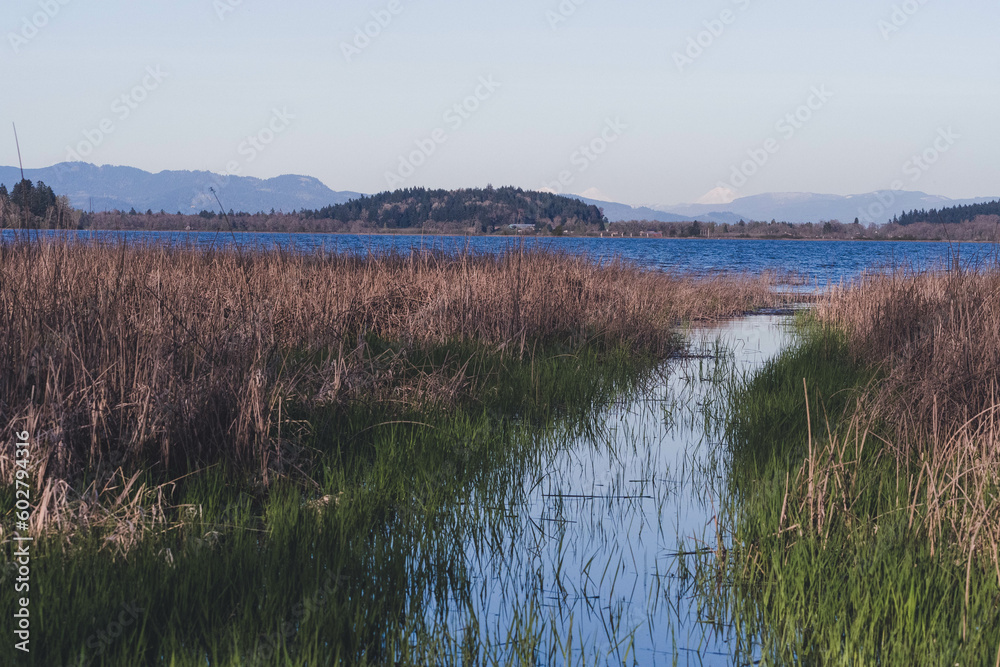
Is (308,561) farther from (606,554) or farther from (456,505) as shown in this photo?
(606,554)

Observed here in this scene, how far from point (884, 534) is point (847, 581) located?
440 millimetres

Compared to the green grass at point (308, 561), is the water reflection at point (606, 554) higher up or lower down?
lower down

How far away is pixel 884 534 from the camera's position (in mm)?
3746

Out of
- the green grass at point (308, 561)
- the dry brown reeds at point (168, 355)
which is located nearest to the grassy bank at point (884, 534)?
the green grass at point (308, 561)

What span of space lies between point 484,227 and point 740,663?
330 feet

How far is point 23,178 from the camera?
5918mm

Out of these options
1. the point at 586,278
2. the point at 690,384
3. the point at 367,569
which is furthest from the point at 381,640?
the point at 586,278

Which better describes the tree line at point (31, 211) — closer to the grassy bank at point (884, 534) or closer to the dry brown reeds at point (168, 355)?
the dry brown reeds at point (168, 355)

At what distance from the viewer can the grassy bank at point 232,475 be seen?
10.1 ft

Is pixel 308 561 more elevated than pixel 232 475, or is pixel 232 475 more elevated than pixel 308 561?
pixel 232 475

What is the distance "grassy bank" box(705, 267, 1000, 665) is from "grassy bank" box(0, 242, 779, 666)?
4.27 ft

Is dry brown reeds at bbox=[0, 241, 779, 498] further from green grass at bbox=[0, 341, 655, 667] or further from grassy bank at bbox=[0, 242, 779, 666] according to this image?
green grass at bbox=[0, 341, 655, 667]

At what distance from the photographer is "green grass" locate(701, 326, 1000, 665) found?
3000 millimetres

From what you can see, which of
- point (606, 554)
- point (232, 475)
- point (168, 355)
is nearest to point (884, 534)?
point (606, 554)
